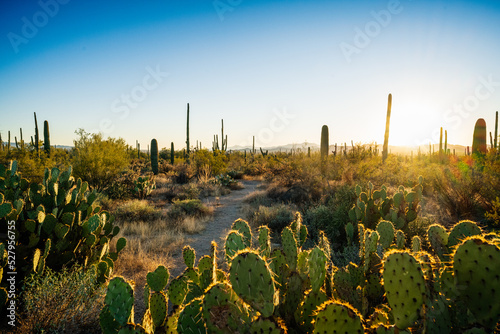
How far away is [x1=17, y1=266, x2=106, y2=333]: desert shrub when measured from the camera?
2.87 m

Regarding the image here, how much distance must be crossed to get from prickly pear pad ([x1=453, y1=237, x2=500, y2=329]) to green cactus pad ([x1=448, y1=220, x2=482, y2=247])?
0.96 metres

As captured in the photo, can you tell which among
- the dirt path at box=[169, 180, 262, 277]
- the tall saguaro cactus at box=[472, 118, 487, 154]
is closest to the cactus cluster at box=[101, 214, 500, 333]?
the dirt path at box=[169, 180, 262, 277]

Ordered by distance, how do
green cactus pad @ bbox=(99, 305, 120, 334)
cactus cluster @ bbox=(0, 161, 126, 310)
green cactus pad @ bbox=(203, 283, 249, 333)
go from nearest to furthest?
green cactus pad @ bbox=(203, 283, 249, 333) → green cactus pad @ bbox=(99, 305, 120, 334) → cactus cluster @ bbox=(0, 161, 126, 310)

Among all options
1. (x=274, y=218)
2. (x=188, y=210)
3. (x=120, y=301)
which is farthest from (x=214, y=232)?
(x=120, y=301)

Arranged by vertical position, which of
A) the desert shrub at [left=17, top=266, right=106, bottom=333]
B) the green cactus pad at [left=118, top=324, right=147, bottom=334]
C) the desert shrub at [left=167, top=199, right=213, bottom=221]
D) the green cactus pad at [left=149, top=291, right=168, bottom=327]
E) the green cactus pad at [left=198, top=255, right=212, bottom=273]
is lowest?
the desert shrub at [left=167, top=199, right=213, bottom=221]

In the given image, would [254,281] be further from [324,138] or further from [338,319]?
[324,138]

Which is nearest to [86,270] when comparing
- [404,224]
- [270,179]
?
[404,224]

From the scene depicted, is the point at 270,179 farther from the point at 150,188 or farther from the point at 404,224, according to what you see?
the point at 404,224

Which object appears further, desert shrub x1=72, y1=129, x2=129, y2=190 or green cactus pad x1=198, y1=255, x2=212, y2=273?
desert shrub x1=72, y1=129, x2=129, y2=190

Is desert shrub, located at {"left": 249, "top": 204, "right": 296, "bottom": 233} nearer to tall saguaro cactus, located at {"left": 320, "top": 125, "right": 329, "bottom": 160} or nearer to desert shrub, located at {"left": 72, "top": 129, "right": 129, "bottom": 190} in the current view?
desert shrub, located at {"left": 72, "top": 129, "right": 129, "bottom": 190}

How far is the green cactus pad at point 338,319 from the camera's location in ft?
4.18

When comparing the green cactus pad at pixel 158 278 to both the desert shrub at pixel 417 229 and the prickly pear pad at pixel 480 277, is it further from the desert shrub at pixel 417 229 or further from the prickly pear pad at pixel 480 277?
the desert shrub at pixel 417 229

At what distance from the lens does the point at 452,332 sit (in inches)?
63.0

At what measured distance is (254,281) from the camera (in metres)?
1.32
